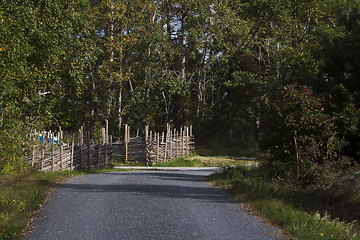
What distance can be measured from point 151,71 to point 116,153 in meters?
11.2

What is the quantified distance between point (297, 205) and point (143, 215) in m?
4.21

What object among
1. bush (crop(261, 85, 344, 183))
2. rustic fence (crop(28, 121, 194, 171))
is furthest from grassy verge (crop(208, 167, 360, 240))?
rustic fence (crop(28, 121, 194, 171))

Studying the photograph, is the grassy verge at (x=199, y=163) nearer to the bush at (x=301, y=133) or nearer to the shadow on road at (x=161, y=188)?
the shadow on road at (x=161, y=188)

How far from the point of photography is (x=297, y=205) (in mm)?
12367

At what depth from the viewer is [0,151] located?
1152 centimetres

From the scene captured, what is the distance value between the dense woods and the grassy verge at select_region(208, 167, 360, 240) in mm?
1584

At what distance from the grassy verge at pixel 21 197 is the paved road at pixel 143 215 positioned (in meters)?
0.29

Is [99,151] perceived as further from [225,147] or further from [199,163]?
[225,147]

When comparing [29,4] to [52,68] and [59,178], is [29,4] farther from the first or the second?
[59,178]

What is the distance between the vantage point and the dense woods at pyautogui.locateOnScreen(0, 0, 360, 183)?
52.3ft

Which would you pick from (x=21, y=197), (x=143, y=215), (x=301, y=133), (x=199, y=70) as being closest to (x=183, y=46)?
(x=199, y=70)

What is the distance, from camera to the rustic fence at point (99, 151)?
2094 centimetres

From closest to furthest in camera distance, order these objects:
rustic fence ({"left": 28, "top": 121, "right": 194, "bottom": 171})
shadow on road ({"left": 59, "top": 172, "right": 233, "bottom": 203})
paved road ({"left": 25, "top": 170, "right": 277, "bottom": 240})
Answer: paved road ({"left": 25, "top": 170, "right": 277, "bottom": 240}), shadow on road ({"left": 59, "top": 172, "right": 233, "bottom": 203}), rustic fence ({"left": 28, "top": 121, "right": 194, "bottom": 171})

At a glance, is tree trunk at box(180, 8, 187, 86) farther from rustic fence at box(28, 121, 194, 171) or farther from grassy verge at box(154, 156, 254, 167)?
grassy verge at box(154, 156, 254, 167)
